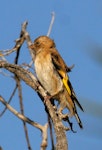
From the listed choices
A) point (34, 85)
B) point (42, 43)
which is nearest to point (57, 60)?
point (42, 43)

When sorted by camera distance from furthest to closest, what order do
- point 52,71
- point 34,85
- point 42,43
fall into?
point 42,43, point 52,71, point 34,85

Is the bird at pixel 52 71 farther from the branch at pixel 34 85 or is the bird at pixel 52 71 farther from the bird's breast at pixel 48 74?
the branch at pixel 34 85

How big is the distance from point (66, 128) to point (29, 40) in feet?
2.58

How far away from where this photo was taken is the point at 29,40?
2.97 m

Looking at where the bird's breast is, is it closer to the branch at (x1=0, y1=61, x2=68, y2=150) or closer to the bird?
the bird

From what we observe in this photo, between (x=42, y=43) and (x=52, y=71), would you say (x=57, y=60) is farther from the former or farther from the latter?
(x=42, y=43)

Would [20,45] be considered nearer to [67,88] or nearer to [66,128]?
[66,128]

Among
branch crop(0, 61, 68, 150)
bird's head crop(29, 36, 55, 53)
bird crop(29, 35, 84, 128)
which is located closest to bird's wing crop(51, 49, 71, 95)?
bird crop(29, 35, 84, 128)

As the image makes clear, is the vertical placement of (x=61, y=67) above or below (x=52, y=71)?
below

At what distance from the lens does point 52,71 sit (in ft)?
15.1

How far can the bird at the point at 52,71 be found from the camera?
4.33 m

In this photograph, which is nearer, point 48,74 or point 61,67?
point 61,67

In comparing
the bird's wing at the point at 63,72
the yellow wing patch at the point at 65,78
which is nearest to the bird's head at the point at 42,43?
the bird's wing at the point at 63,72

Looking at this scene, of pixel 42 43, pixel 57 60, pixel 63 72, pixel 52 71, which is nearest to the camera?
pixel 63 72
